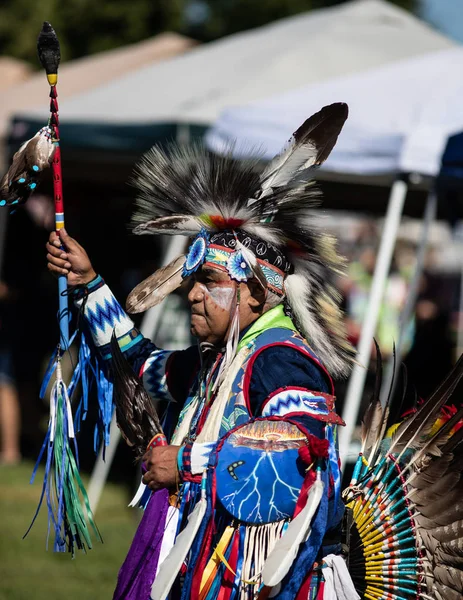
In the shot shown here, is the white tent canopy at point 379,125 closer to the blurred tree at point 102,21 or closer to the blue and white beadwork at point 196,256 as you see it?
the blue and white beadwork at point 196,256

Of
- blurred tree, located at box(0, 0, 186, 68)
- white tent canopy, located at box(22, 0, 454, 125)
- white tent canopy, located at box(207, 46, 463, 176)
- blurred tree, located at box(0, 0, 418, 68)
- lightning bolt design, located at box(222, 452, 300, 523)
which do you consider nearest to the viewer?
lightning bolt design, located at box(222, 452, 300, 523)

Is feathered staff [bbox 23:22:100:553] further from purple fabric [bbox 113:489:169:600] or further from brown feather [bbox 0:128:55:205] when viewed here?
purple fabric [bbox 113:489:169:600]

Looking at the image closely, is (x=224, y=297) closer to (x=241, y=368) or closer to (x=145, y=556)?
(x=241, y=368)

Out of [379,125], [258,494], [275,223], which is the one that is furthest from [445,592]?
[379,125]

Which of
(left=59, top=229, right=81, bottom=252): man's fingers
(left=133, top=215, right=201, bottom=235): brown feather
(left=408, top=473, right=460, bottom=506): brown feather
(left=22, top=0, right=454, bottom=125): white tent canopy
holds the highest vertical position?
(left=22, top=0, right=454, bottom=125): white tent canopy

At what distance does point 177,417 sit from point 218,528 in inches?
18.5

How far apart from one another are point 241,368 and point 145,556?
0.54m

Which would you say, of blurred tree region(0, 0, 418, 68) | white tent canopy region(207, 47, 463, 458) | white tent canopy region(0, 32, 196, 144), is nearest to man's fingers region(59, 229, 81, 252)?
white tent canopy region(207, 47, 463, 458)

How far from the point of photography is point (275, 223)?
2.41 m

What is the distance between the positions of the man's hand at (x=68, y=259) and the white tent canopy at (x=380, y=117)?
188 cm

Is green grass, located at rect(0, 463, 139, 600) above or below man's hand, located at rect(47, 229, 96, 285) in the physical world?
below

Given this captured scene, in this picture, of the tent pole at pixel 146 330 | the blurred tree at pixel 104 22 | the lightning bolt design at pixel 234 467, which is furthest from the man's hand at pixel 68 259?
the blurred tree at pixel 104 22

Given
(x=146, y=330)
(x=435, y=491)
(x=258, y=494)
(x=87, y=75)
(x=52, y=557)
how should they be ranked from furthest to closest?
(x=87, y=75)
(x=146, y=330)
(x=52, y=557)
(x=435, y=491)
(x=258, y=494)

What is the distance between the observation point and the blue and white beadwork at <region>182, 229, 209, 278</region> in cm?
235
